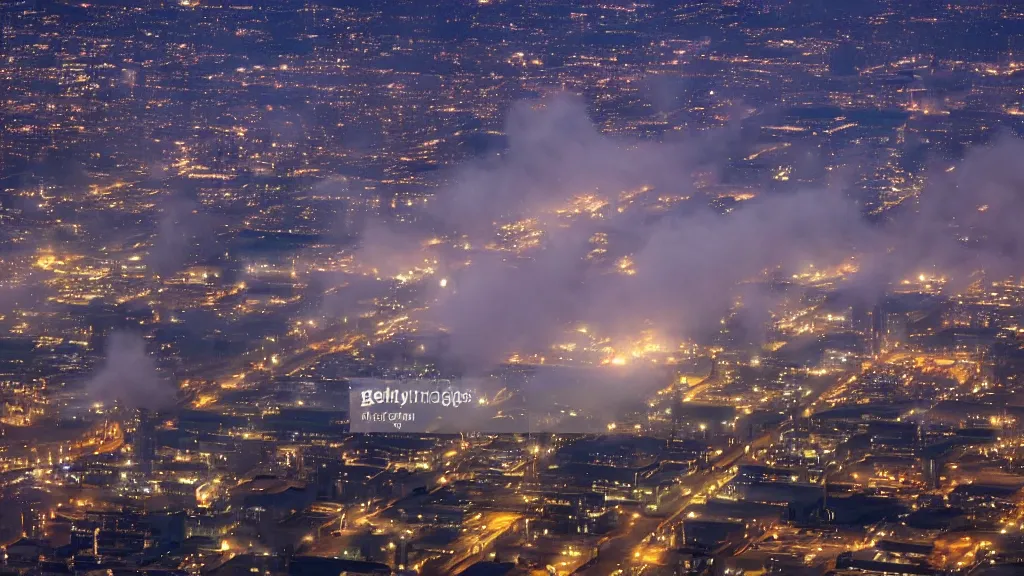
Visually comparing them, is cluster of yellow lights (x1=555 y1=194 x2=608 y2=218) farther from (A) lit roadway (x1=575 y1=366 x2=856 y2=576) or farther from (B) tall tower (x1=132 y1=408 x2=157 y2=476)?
(B) tall tower (x1=132 y1=408 x2=157 y2=476)

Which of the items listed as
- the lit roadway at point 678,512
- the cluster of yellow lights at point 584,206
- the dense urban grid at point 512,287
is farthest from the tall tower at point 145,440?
the cluster of yellow lights at point 584,206

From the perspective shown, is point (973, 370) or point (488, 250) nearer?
point (973, 370)

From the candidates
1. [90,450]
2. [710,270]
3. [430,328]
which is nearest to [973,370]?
[710,270]

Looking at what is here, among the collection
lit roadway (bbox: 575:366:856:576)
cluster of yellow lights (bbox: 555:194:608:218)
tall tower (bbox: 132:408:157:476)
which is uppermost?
cluster of yellow lights (bbox: 555:194:608:218)

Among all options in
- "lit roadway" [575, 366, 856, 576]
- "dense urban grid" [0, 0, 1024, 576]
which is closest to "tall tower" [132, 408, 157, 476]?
→ "dense urban grid" [0, 0, 1024, 576]

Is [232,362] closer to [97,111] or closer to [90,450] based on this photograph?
[90,450]

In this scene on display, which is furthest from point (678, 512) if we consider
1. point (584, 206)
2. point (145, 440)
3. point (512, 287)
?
point (584, 206)

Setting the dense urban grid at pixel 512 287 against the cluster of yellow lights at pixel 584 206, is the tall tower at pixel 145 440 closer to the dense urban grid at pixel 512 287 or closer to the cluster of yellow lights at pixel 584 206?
the dense urban grid at pixel 512 287

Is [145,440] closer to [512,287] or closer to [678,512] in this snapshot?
[678,512]
